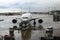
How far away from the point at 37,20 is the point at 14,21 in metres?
0.79

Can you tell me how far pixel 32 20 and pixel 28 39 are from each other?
2804 mm

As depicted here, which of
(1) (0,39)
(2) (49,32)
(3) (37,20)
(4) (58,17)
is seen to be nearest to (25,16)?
(3) (37,20)

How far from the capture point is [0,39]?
2.01 metres

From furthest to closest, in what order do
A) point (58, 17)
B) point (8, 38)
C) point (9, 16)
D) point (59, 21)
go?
point (9, 16) < point (59, 21) < point (58, 17) < point (8, 38)

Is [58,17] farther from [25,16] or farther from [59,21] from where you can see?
[25,16]

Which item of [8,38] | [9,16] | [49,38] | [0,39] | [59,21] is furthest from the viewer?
[9,16]

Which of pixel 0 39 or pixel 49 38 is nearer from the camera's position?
pixel 0 39

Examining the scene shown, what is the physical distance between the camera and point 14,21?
4840mm

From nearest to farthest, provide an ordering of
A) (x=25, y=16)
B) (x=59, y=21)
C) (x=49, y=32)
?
1. (x=49, y=32)
2. (x=59, y=21)
3. (x=25, y=16)

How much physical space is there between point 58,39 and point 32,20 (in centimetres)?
291

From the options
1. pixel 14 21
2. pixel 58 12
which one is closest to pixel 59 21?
pixel 58 12

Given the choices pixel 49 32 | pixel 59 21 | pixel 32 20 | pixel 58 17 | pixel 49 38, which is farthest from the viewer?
pixel 32 20

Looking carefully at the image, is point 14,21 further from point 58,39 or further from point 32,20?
point 58,39

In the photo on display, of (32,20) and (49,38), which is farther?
(32,20)
